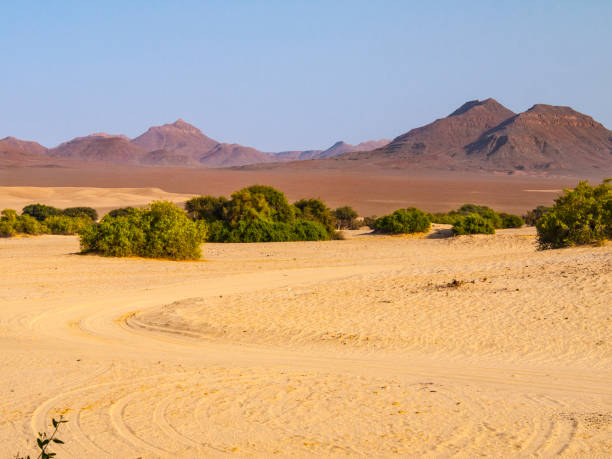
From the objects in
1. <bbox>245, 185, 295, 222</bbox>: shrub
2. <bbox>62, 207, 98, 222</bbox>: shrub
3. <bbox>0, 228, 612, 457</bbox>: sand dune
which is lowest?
<bbox>0, 228, 612, 457</bbox>: sand dune

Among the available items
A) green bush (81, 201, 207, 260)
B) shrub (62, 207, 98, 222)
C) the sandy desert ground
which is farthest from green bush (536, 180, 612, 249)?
shrub (62, 207, 98, 222)

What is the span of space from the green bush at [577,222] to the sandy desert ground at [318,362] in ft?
16.3

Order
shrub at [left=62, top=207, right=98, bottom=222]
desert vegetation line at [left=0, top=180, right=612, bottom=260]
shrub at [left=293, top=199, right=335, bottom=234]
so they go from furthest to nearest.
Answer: shrub at [left=62, top=207, right=98, bottom=222]
shrub at [left=293, top=199, right=335, bottom=234]
desert vegetation line at [left=0, top=180, right=612, bottom=260]

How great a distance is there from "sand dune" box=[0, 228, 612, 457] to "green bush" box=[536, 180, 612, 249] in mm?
4584

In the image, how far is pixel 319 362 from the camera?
408 inches

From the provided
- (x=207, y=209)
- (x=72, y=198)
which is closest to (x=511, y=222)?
(x=207, y=209)

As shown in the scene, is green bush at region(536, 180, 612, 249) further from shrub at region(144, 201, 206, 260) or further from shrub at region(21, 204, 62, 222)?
shrub at region(21, 204, 62, 222)

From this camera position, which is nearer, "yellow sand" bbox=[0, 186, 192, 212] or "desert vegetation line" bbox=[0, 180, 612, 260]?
"desert vegetation line" bbox=[0, 180, 612, 260]

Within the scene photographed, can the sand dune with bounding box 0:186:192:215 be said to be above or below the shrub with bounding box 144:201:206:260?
above

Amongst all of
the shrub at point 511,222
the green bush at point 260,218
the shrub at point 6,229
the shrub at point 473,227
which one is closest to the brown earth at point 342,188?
the shrub at point 511,222

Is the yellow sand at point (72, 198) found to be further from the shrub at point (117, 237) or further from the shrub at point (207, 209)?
the shrub at point (117, 237)

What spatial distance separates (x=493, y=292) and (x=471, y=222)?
22680 millimetres

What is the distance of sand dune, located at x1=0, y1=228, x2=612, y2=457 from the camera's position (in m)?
6.95

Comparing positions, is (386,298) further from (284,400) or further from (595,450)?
(595,450)
